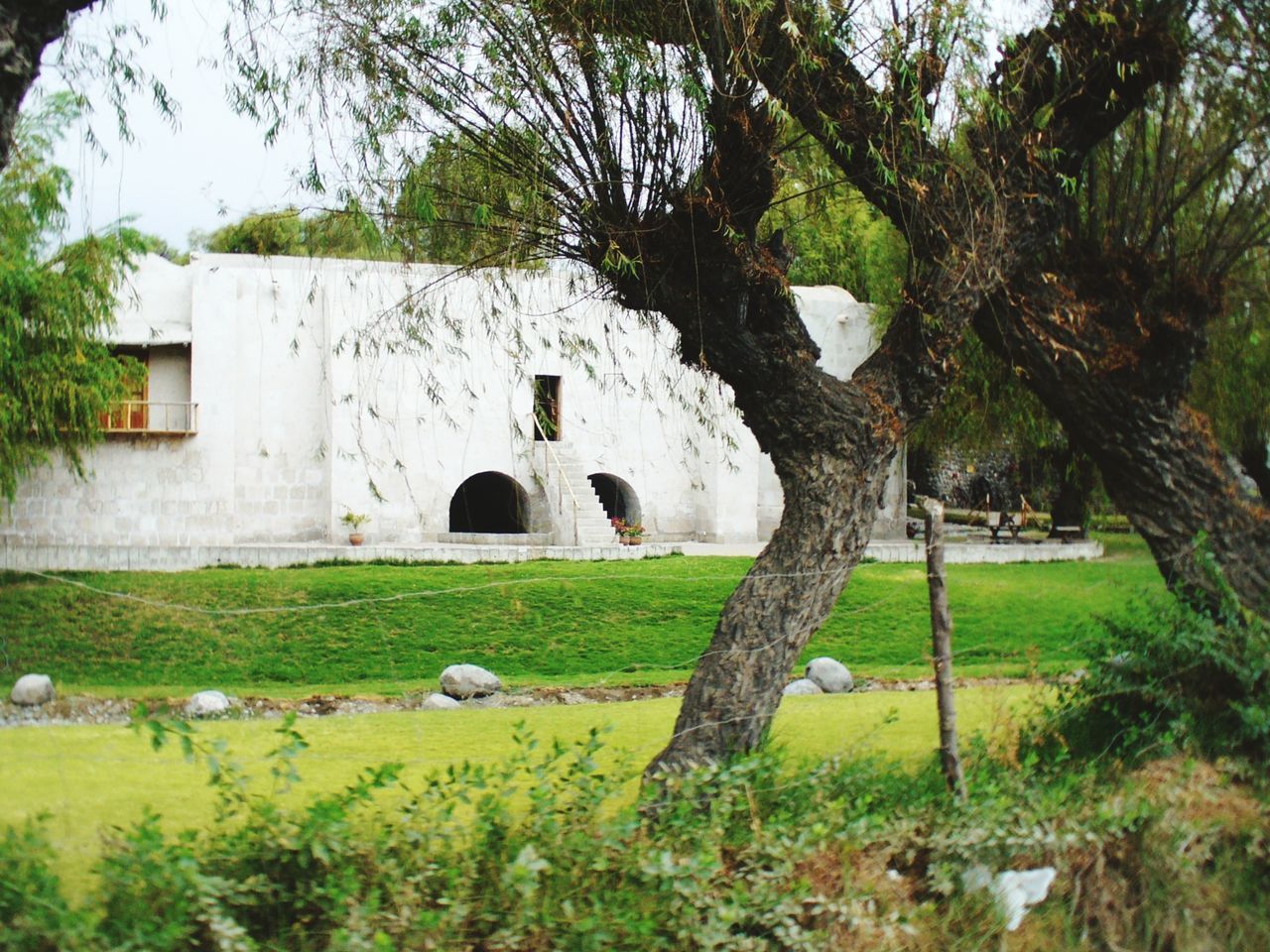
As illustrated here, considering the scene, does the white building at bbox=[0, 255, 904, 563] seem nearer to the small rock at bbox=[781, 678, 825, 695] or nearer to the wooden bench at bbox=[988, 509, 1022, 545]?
the wooden bench at bbox=[988, 509, 1022, 545]

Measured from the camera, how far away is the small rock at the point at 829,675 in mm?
10875

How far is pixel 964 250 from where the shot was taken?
572cm

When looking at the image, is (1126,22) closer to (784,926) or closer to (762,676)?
(762,676)

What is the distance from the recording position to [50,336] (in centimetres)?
1588

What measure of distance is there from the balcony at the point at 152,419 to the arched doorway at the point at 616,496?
22.3 ft

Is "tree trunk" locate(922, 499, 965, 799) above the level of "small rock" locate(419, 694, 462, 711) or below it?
above

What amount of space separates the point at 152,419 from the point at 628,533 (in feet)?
27.1

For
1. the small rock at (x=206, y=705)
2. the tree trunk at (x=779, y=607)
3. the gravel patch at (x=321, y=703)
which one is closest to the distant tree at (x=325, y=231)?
the tree trunk at (x=779, y=607)

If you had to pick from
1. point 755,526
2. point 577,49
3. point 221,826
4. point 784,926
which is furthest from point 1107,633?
point 755,526

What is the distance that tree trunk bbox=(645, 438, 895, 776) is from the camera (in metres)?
4.83

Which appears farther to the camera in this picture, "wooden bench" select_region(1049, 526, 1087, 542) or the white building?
"wooden bench" select_region(1049, 526, 1087, 542)

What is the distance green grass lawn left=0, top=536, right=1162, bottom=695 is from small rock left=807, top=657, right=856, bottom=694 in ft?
3.12

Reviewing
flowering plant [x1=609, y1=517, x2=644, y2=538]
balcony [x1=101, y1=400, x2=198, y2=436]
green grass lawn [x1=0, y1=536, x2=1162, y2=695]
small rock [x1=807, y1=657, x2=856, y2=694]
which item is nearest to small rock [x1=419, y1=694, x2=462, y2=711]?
green grass lawn [x1=0, y1=536, x2=1162, y2=695]

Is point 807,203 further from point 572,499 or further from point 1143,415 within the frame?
point 572,499
